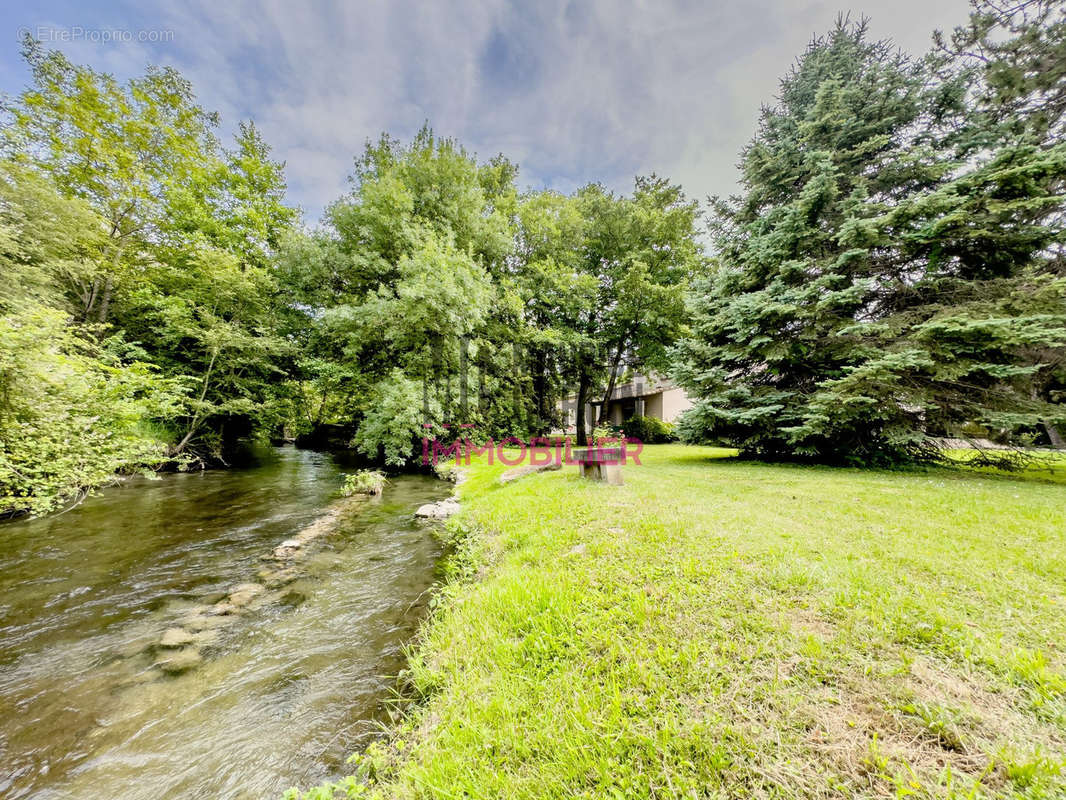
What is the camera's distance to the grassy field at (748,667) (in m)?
1.53

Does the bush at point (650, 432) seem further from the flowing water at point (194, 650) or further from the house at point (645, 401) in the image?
the flowing water at point (194, 650)

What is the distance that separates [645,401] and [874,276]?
16.2 m

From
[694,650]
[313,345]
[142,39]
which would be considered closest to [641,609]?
[694,650]

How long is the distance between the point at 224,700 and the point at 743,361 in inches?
483

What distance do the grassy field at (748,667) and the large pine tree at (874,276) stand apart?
15.8 ft

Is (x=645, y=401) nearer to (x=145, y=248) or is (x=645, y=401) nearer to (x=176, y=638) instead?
(x=176, y=638)

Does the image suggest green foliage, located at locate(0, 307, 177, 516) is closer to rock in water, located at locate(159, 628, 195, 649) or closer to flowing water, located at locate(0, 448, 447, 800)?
flowing water, located at locate(0, 448, 447, 800)

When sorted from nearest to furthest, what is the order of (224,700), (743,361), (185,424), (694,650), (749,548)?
(694,650)
(224,700)
(749,548)
(743,361)
(185,424)

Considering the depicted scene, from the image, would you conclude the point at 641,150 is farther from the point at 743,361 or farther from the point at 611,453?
the point at 611,453

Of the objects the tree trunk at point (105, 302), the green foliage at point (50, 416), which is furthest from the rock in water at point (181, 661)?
the tree trunk at point (105, 302)

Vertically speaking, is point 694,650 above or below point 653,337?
below

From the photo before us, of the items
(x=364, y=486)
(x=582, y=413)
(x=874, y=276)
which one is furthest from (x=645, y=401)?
(x=364, y=486)

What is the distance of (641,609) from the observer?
269 centimetres

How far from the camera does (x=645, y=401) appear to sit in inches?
982
